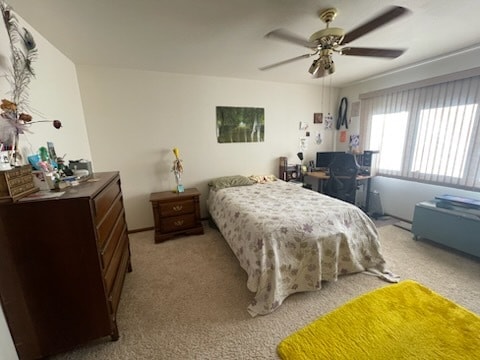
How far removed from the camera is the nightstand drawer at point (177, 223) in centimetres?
288

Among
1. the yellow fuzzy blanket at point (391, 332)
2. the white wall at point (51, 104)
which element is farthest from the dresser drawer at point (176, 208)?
the yellow fuzzy blanket at point (391, 332)

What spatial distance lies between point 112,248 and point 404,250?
3112mm

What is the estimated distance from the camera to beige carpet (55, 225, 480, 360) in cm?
143

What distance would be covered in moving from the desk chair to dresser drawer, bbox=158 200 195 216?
2210 millimetres

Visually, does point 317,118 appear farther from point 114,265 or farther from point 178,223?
point 114,265

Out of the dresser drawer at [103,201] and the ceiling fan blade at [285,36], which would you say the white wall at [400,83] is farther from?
the dresser drawer at [103,201]

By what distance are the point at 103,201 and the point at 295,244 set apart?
1.54 metres

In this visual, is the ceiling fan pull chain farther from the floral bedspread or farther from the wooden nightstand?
the wooden nightstand

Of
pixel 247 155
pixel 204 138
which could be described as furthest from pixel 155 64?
pixel 247 155

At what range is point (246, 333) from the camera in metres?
1.51

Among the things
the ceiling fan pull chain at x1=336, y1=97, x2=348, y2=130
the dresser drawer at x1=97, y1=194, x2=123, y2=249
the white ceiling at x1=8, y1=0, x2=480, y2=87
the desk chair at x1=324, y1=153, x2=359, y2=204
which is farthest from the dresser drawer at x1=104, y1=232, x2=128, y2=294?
the ceiling fan pull chain at x1=336, y1=97, x2=348, y2=130

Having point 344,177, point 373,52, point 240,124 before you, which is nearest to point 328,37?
point 373,52

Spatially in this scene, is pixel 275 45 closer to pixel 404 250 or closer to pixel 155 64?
pixel 155 64

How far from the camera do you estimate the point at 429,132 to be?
293 cm
